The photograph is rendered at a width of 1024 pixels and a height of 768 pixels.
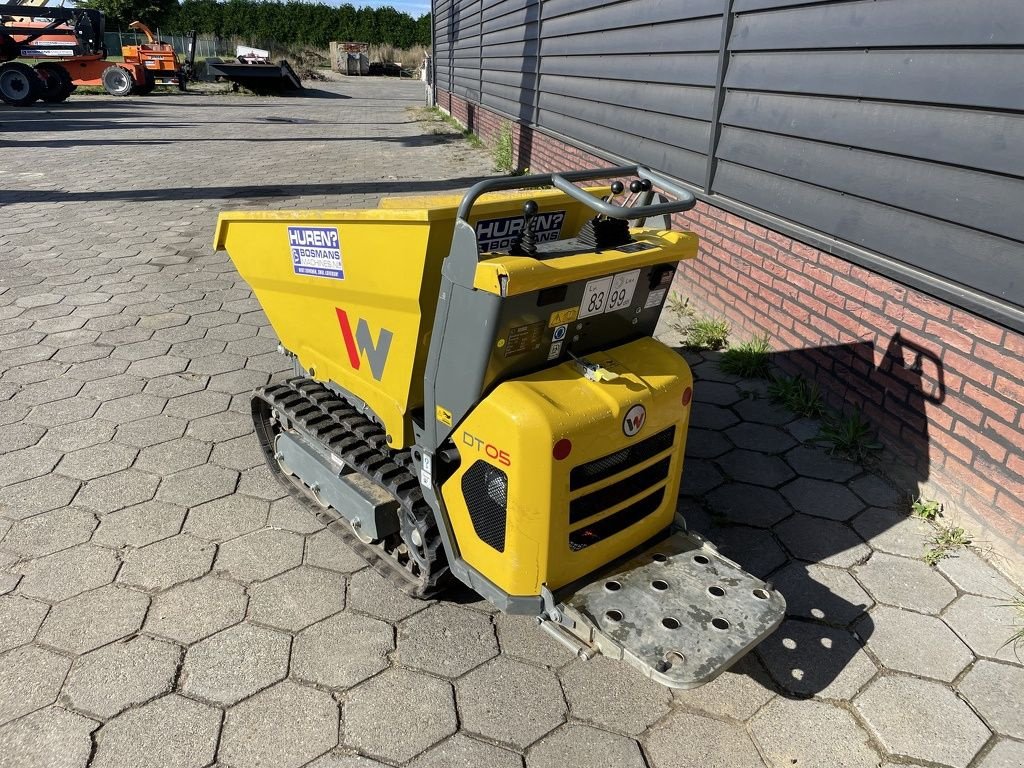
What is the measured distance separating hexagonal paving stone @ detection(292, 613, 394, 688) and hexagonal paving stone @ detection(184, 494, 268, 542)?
2.62 ft

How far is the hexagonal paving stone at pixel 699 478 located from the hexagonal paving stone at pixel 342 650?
65.8 inches

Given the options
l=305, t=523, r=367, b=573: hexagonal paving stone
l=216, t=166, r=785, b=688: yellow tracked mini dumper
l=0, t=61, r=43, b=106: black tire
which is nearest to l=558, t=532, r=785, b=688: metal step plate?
l=216, t=166, r=785, b=688: yellow tracked mini dumper

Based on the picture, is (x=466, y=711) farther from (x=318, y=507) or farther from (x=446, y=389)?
(x=318, y=507)

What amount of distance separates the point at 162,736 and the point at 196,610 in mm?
610

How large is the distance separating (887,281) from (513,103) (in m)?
9.37

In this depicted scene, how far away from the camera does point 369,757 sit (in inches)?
91.0

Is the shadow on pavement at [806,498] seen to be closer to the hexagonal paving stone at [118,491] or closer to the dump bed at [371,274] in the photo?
the dump bed at [371,274]

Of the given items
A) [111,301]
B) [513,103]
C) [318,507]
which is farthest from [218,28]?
[318,507]

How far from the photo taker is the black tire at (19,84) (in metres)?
20.0

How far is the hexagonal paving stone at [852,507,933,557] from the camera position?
3.29 meters

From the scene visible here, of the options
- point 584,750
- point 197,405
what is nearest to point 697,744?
point 584,750

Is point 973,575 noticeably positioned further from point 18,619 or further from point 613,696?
point 18,619

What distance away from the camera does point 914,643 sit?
277cm

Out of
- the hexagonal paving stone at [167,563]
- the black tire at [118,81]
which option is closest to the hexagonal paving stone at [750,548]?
the hexagonal paving stone at [167,563]
